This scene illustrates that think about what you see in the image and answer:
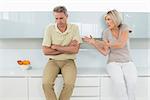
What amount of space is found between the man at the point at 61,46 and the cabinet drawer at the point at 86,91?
25 centimetres

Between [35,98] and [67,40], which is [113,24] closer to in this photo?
[67,40]

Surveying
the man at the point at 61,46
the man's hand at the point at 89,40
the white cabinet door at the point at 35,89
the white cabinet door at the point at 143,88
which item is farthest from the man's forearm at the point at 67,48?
the white cabinet door at the point at 143,88

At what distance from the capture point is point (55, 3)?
3.79 m

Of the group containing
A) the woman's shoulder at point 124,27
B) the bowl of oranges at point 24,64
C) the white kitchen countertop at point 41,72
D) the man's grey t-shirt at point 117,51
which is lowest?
the white kitchen countertop at point 41,72

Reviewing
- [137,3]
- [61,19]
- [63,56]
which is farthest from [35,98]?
[137,3]

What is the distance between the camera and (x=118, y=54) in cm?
357

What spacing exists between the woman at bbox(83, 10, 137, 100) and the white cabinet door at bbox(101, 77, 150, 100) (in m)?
0.11

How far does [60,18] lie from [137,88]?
3.93 feet

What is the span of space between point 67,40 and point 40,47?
0.60 meters

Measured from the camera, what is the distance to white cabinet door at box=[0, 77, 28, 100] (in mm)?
3465

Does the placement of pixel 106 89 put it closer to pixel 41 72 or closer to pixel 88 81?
pixel 88 81

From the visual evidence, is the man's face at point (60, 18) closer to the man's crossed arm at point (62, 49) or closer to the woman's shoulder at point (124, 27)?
the man's crossed arm at point (62, 49)

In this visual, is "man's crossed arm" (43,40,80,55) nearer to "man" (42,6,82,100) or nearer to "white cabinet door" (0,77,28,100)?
"man" (42,6,82,100)

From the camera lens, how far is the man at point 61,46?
332 cm
